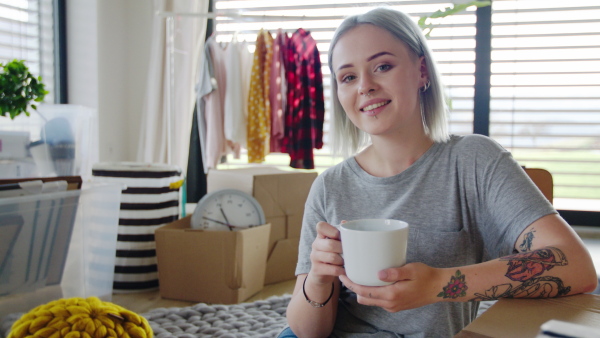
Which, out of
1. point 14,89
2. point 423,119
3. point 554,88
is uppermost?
point 554,88

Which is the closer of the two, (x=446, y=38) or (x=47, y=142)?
(x=47, y=142)

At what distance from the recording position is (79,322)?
1037mm

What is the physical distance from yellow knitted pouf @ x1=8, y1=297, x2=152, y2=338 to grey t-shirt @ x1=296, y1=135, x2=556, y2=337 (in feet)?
1.37

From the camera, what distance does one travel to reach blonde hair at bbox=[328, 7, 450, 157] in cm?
99

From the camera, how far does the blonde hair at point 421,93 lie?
3.26 feet

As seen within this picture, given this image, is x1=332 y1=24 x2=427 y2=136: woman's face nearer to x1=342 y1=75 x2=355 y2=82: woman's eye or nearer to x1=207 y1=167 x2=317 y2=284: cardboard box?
x1=342 y1=75 x2=355 y2=82: woman's eye

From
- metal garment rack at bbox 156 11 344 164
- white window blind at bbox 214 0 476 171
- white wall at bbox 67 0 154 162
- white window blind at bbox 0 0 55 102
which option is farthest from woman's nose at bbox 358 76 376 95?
white wall at bbox 67 0 154 162

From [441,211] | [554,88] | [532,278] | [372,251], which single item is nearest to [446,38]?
[554,88]

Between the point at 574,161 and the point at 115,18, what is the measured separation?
2.72 metres

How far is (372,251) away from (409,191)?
1.20 ft

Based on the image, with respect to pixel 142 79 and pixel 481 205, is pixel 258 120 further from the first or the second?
pixel 481 205

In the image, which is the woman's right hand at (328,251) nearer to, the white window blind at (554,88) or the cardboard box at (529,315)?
the cardboard box at (529,315)

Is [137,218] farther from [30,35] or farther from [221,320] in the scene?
[30,35]

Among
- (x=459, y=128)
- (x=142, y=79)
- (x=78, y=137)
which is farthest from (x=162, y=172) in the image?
(x=459, y=128)
